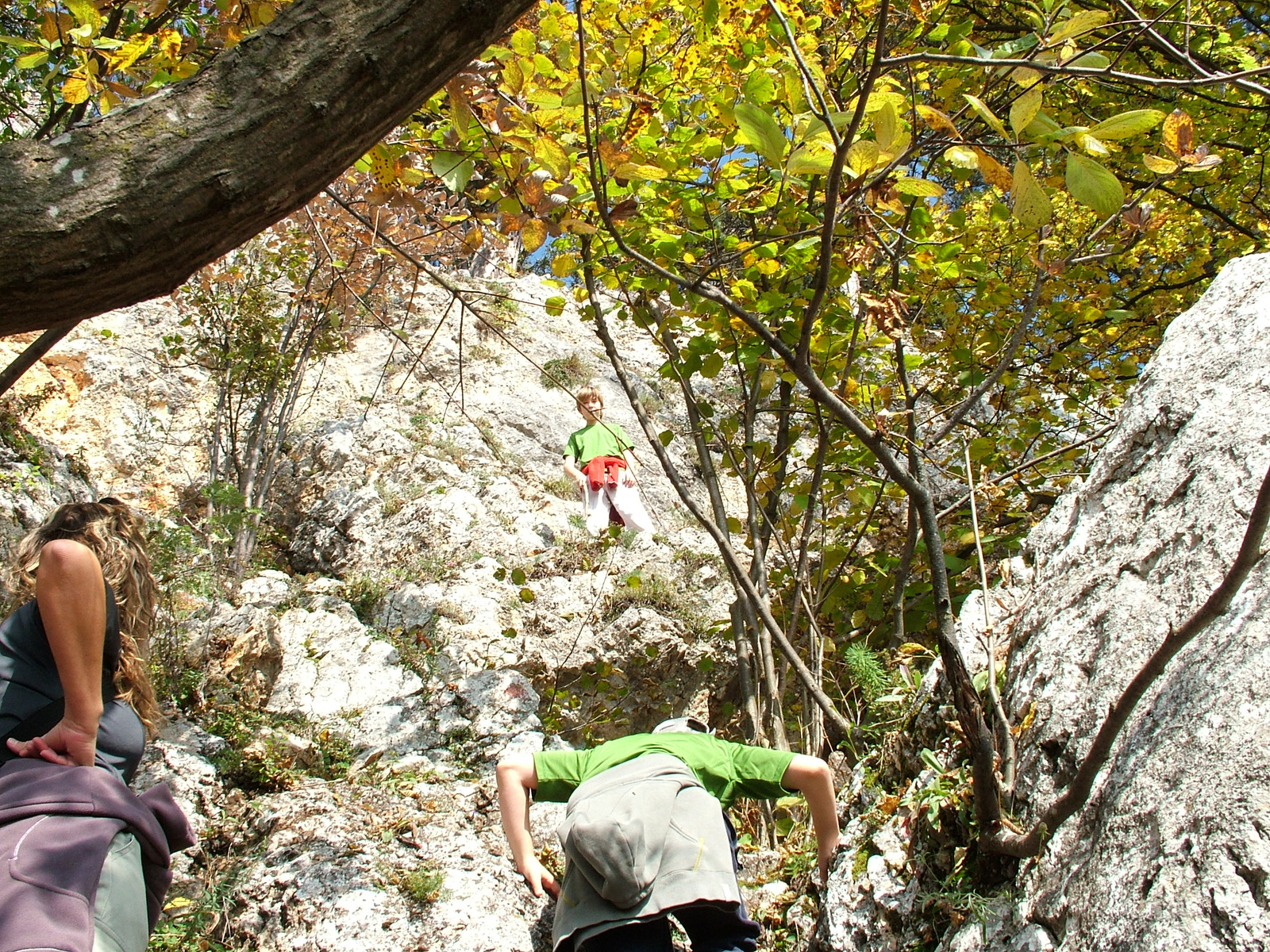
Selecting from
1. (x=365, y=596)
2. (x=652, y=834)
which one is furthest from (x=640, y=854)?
(x=365, y=596)

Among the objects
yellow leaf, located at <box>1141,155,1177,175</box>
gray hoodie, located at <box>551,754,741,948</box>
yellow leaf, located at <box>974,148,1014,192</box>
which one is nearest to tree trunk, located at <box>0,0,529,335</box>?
yellow leaf, located at <box>974,148,1014,192</box>

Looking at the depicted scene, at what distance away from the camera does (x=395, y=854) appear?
3.19 meters

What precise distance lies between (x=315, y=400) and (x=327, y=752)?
5.75 meters

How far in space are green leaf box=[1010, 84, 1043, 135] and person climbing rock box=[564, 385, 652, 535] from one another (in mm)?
4175

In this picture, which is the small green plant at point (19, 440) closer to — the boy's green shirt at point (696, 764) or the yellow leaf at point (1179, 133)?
the boy's green shirt at point (696, 764)

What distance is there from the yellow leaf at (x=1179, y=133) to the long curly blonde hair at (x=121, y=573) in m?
2.50

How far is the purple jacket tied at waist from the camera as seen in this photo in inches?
59.2

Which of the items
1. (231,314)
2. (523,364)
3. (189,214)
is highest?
(523,364)

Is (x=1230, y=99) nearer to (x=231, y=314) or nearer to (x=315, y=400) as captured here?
(x=231, y=314)

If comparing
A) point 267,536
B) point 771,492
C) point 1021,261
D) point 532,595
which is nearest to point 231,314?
point 267,536

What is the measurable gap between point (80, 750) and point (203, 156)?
1391mm

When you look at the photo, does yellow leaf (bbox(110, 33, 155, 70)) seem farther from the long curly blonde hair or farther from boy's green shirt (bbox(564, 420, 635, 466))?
boy's green shirt (bbox(564, 420, 635, 466))

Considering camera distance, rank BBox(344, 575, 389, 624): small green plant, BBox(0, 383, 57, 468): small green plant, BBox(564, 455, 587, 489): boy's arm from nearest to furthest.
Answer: BBox(0, 383, 57, 468): small green plant
BBox(564, 455, 587, 489): boy's arm
BBox(344, 575, 389, 624): small green plant

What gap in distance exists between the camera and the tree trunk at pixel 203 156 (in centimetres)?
97
